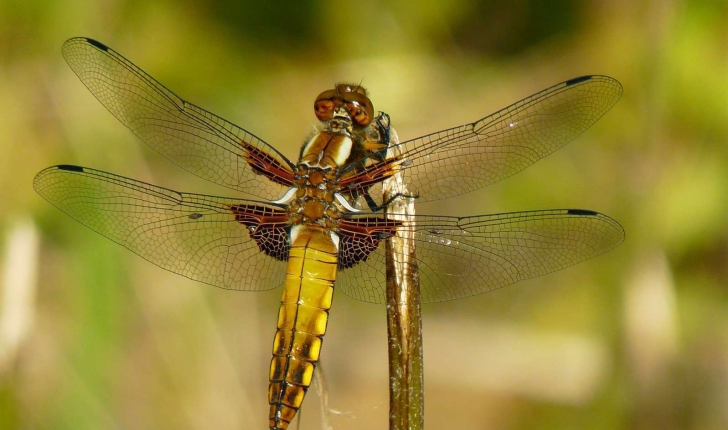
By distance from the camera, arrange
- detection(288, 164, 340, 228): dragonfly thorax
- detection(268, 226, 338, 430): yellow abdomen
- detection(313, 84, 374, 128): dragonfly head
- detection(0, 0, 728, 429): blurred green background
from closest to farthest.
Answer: detection(268, 226, 338, 430): yellow abdomen
detection(288, 164, 340, 228): dragonfly thorax
detection(313, 84, 374, 128): dragonfly head
detection(0, 0, 728, 429): blurred green background

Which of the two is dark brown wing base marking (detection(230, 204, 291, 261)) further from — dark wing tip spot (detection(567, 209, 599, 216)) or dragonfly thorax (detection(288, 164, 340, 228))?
dark wing tip spot (detection(567, 209, 599, 216))

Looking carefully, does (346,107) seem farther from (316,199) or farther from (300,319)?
(300,319)

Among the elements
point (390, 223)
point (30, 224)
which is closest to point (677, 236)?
point (390, 223)

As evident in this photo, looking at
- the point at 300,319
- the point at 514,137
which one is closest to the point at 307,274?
the point at 300,319

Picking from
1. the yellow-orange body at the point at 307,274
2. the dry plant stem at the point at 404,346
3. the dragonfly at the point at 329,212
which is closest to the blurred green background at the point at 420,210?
the dragonfly at the point at 329,212

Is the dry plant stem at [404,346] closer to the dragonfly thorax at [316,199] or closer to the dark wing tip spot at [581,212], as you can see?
the dragonfly thorax at [316,199]

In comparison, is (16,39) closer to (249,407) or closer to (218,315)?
(218,315)

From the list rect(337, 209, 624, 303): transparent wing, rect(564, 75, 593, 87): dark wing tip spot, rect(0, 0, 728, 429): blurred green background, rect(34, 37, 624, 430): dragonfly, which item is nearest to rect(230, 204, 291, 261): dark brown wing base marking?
rect(34, 37, 624, 430): dragonfly
